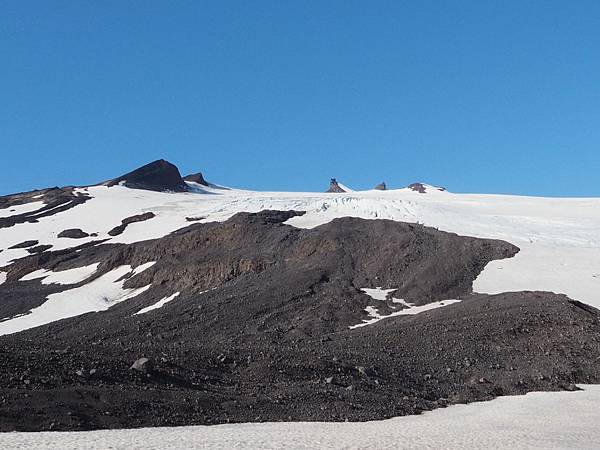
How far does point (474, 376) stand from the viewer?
31.6 meters

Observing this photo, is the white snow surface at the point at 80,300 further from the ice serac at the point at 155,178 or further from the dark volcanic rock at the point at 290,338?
the ice serac at the point at 155,178

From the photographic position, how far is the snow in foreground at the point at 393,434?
17062 mm

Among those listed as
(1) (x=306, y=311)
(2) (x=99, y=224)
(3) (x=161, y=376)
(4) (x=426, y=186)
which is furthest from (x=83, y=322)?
(4) (x=426, y=186)

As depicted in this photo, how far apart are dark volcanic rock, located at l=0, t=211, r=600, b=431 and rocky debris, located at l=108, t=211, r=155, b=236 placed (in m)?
12.0

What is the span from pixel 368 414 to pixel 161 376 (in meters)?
7.01

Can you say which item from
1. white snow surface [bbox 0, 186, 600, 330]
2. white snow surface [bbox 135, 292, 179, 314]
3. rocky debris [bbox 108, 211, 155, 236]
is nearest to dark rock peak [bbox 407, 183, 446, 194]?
white snow surface [bbox 0, 186, 600, 330]

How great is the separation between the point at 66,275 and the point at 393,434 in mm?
55806

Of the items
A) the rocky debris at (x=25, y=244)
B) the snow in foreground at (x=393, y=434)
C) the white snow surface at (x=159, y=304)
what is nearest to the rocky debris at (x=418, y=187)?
the rocky debris at (x=25, y=244)

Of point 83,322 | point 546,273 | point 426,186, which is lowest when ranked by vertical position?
point 83,322

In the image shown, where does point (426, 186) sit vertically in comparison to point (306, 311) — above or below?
above

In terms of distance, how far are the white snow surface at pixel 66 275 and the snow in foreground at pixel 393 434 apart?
49520mm

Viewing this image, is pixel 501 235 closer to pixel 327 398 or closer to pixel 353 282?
pixel 353 282

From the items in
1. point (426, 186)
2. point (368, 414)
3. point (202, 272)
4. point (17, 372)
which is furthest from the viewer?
point (426, 186)

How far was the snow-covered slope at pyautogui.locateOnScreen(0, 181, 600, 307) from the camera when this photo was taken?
163ft
